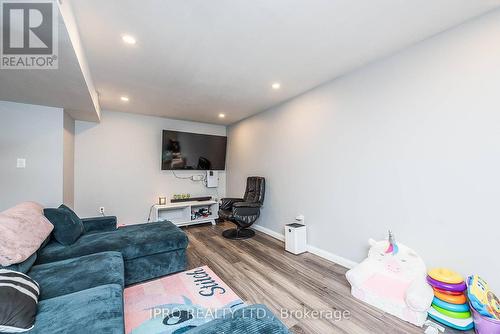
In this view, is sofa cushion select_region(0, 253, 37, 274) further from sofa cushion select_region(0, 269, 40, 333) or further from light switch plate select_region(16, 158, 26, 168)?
light switch plate select_region(16, 158, 26, 168)

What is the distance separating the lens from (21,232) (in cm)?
162

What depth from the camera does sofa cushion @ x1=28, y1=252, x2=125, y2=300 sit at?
144 cm

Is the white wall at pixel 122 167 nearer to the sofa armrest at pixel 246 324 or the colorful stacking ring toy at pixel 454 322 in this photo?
the sofa armrest at pixel 246 324

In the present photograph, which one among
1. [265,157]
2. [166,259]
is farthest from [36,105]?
[265,157]

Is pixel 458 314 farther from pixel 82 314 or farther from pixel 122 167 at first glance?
pixel 122 167

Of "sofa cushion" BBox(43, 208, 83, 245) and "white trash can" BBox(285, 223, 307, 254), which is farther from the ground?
"sofa cushion" BBox(43, 208, 83, 245)

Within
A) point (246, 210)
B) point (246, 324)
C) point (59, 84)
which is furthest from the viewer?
point (246, 210)

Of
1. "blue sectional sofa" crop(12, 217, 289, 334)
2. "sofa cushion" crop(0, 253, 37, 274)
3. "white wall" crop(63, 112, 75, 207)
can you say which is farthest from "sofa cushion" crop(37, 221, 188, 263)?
"white wall" crop(63, 112, 75, 207)

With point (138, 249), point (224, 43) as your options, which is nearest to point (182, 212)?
point (138, 249)

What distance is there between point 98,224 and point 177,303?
5.64 ft

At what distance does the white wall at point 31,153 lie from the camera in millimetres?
2701

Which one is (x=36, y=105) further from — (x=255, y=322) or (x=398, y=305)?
(x=398, y=305)

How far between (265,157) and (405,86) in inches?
95.4

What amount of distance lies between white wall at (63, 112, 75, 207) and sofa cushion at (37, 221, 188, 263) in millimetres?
1288
